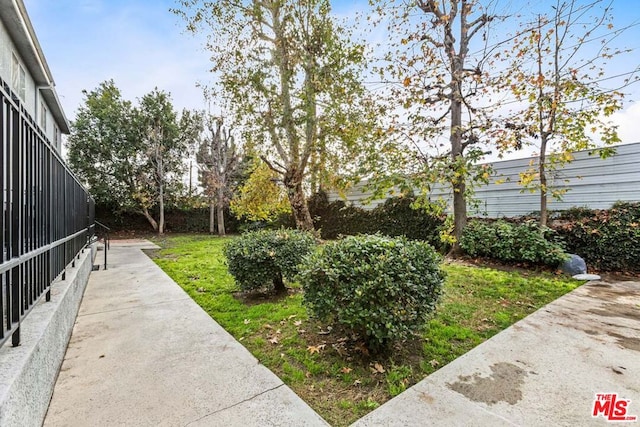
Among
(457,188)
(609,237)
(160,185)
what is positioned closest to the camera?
(609,237)

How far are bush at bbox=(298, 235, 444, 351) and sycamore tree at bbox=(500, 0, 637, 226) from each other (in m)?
4.74

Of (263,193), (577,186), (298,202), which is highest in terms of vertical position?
(263,193)

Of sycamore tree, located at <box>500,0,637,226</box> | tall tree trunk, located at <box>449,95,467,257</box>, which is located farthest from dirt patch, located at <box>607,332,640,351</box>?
tall tree trunk, located at <box>449,95,467,257</box>

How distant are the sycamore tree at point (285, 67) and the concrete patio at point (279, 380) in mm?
6513

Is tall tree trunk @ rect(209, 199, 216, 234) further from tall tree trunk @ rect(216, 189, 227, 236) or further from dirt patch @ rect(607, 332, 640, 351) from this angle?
dirt patch @ rect(607, 332, 640, 351)

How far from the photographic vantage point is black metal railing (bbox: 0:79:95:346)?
160 cm

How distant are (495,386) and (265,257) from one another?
3.00 m

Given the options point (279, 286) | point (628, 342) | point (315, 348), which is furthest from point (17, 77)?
point (628, 342)

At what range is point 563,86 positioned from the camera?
5.78 m

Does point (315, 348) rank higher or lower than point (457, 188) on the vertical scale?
lower

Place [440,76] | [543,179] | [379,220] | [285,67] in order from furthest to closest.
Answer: [379,220], [285,67], [440,76], [543,179]

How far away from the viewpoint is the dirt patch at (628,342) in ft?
9.59

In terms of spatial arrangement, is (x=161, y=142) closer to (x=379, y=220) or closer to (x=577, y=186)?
(x=379, y=220)

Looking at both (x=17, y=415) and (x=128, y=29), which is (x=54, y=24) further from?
(x=17, y=415)
